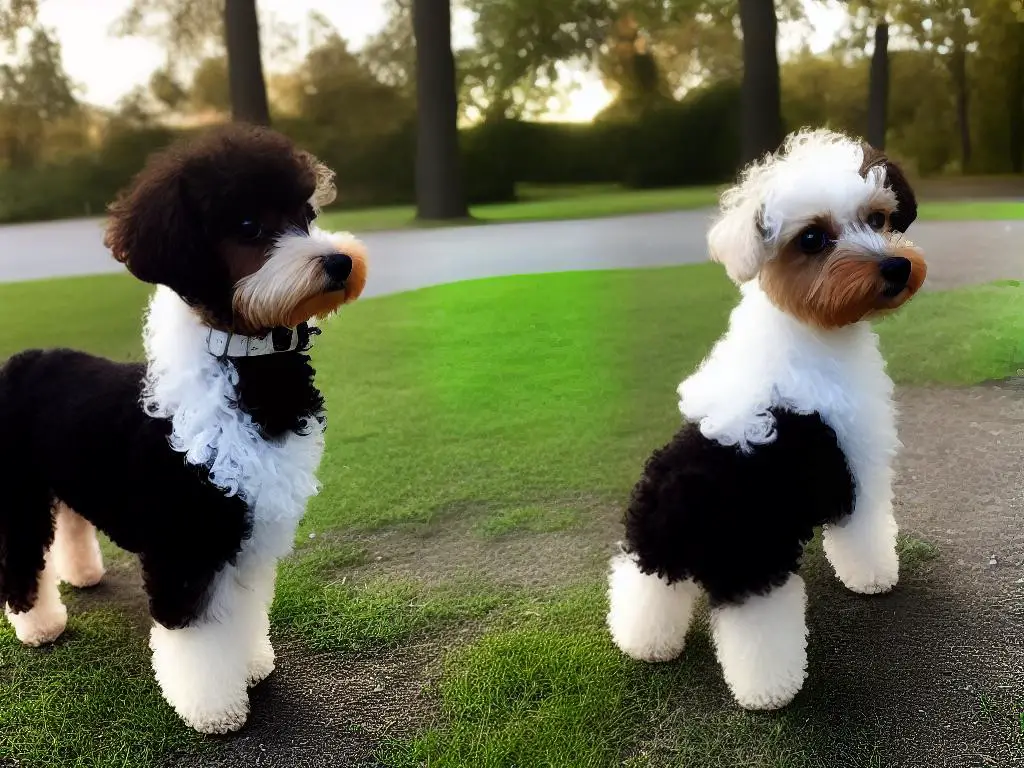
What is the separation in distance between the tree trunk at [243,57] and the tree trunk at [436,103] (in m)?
0.47

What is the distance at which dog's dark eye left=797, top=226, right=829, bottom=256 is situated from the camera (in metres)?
1.31

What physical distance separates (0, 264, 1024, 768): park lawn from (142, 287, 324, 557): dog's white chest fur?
20.5 inches

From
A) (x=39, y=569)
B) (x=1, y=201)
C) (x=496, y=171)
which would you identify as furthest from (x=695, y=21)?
(x=39, y=569)

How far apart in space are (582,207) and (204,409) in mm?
1507

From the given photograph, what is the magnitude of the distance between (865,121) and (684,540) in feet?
4.74

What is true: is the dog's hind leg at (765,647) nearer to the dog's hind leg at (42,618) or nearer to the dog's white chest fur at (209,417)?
the dog's white chest fur at (209,417)

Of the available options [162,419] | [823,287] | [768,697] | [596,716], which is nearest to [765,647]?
[768,697]

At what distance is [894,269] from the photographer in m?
1.25

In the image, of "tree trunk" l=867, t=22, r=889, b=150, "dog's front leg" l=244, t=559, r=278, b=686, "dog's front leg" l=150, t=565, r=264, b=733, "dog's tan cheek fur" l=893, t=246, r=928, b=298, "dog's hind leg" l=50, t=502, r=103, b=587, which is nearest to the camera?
"dog's tan cheek fur" l=893, t=246, r=928, b=298

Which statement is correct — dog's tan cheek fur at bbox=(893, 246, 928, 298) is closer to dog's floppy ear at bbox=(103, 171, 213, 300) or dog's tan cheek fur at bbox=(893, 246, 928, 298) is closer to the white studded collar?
the white studded collar

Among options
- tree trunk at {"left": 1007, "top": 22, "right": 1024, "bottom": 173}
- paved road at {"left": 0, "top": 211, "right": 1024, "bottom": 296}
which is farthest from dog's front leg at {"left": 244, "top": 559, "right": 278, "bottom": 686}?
tree trunk at {"left": 1007, "top": 22, "right": 1024, "bottom": 173}

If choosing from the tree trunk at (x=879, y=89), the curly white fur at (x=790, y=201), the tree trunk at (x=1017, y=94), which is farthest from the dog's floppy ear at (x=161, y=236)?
the tree trunk at (x=1017, y=94)

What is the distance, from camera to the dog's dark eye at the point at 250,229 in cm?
120

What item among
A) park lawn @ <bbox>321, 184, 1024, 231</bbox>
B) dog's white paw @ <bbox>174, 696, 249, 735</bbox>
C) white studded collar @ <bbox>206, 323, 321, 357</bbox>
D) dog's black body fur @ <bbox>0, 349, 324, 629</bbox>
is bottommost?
dog's white paw @ <bbox>174, 696, 249, 735</bbox>
